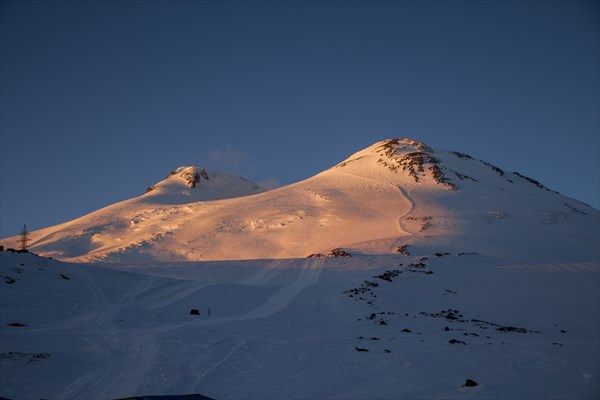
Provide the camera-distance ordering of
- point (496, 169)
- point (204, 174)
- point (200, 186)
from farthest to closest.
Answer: point (204, 174) < point (200, 186) < point (496, 169)

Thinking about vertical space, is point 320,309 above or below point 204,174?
below

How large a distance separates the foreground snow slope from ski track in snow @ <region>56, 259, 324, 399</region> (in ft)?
0.22

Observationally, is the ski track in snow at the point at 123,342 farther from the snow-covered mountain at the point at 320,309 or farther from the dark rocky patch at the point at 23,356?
the dark rocky patch at the point at 23,356

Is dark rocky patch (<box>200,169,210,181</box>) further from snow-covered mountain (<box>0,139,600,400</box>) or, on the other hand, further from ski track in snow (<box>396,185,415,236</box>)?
ski track in snow (<box>396,185,415,236</box>)

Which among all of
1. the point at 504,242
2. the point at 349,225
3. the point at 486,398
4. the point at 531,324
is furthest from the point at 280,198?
the point at 486,398

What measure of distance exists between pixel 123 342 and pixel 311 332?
7.71m

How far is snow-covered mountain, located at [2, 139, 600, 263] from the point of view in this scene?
180 feet

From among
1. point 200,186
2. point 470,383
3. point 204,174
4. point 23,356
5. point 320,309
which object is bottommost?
point 320,309

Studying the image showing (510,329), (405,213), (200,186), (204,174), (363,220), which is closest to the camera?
(510,329)

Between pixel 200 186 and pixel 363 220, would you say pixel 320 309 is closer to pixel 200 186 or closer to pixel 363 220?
pixel 363 220

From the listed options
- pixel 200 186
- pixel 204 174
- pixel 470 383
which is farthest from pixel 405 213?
pixel 204 174

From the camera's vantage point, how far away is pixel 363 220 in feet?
211

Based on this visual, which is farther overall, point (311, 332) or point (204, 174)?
point (204, 174)

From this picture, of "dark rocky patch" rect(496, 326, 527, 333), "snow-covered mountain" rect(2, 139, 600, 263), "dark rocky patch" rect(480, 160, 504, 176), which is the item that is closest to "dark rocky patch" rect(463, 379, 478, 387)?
"dark rocky patch" rect(496, 326, 527, 333)
